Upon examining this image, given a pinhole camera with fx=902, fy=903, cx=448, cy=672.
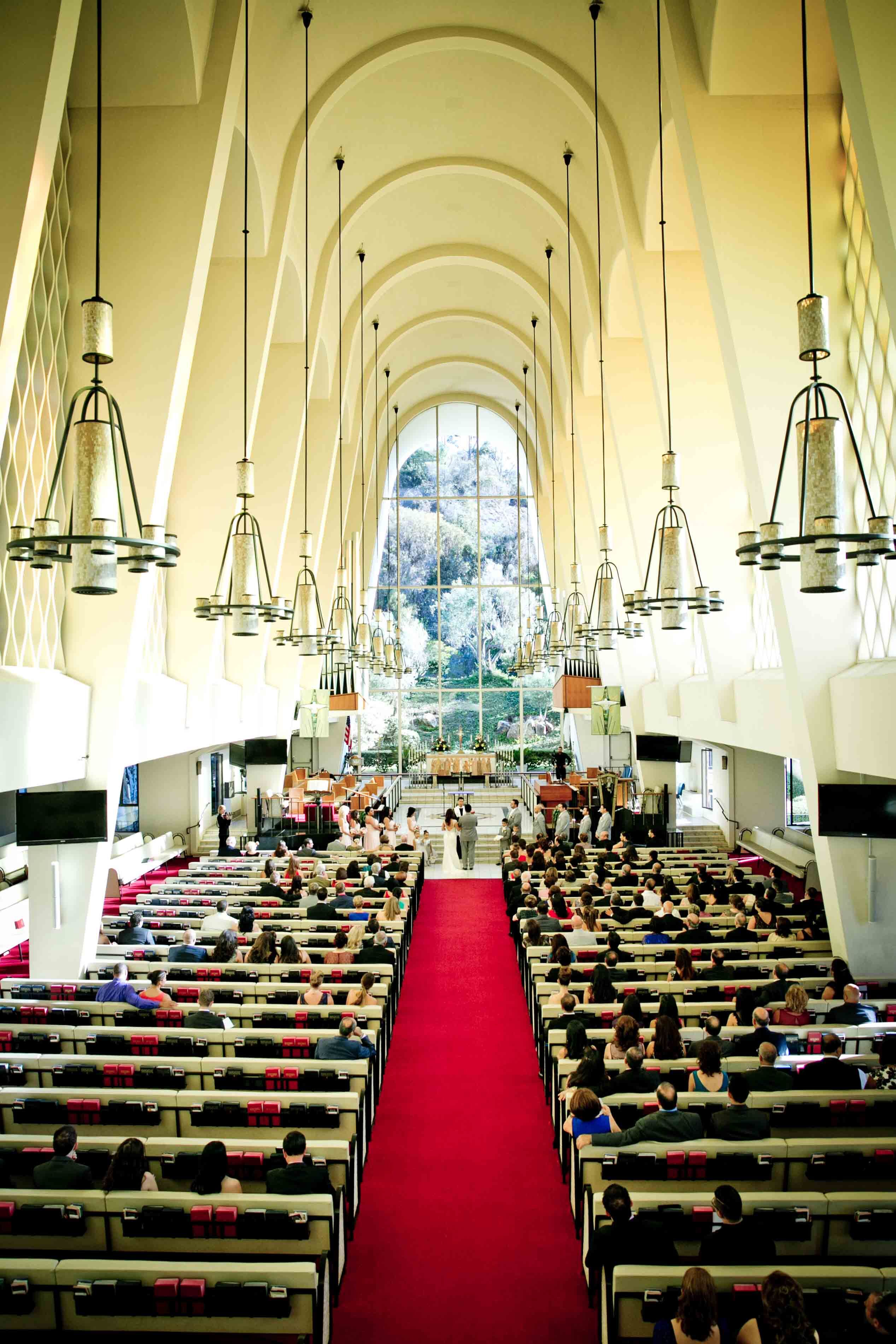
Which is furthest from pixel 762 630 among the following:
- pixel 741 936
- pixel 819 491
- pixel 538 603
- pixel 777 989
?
pixel 538 603

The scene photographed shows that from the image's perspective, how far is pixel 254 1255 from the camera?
4473 mm

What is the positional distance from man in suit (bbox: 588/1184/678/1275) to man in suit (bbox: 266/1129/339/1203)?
4.71 ft

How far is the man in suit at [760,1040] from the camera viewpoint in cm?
656

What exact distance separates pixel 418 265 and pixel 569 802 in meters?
13.4

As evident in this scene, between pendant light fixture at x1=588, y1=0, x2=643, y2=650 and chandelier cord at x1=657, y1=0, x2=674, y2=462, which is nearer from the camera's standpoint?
chandelier cord at x1=657, y1=0, x2=674, y2=462

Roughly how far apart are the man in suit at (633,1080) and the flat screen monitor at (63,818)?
5.89 m

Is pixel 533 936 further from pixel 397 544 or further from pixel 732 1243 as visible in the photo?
pixel 397 544

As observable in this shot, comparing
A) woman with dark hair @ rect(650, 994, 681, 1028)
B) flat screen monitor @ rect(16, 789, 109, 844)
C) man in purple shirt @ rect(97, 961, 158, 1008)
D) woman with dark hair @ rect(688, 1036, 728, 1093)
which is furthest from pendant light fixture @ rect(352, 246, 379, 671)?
woman with dark hair @ rect(688, 1036, 728, 1093)

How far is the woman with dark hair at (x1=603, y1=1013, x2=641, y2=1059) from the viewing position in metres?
6.28

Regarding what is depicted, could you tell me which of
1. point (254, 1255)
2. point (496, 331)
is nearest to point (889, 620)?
point (254, 1255)

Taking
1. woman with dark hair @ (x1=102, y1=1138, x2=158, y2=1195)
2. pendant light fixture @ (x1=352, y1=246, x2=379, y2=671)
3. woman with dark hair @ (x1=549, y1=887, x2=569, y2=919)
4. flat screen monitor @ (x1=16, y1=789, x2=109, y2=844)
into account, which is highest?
pendant light fixture @ (x1=352, y1=246, x2=379, y2=671)

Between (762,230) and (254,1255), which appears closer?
(254,1255)

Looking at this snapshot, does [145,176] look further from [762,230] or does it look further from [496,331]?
[496,331]

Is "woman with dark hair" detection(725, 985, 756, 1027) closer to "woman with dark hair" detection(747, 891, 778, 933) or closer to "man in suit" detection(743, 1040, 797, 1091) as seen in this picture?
"man in suit" detection(743, 1040, 797, 1091)
